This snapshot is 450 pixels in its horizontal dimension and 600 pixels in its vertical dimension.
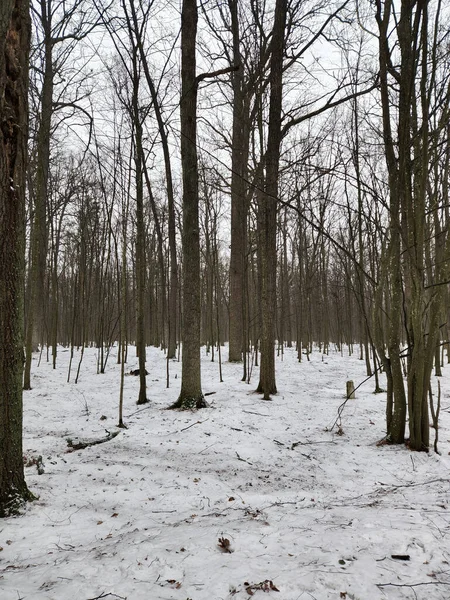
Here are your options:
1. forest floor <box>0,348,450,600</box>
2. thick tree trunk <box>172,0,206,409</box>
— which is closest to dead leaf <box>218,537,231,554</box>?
forest floor <box>0,348,450,600</box>

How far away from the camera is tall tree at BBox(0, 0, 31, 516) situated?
8.32 ft

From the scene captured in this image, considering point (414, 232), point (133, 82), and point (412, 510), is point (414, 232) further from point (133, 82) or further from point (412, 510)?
point (133, 82)

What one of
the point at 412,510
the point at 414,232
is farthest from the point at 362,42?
the point at 412,510

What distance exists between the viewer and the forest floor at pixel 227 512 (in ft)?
6.00

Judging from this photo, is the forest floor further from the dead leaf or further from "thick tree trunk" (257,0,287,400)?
"thick tree trunk" (257,0,287,400)

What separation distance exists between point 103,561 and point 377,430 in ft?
13.0

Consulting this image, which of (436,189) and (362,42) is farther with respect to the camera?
(362,42)

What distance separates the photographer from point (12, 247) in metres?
2.61

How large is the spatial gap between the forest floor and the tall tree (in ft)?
1.40

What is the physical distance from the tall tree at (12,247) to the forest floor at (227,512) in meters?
0.43

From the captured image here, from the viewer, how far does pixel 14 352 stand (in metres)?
2.63

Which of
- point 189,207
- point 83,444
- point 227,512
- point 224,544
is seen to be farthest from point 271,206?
point 224,544

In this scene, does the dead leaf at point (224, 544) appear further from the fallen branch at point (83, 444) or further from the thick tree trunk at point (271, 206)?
the thick tree trunk at point (271, 206)

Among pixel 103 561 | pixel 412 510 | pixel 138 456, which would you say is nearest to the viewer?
pixel 103 561
